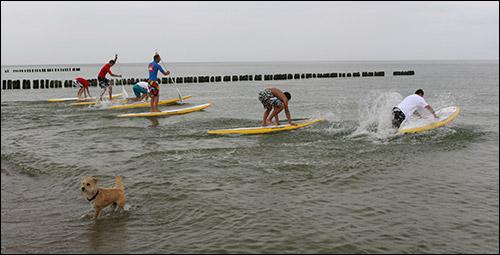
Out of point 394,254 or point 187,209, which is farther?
point 187,209

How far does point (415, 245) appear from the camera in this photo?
539 cm

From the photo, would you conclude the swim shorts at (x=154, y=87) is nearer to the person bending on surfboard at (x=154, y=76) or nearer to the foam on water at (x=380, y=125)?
the person bending on surfboard at (x=154, y=76)

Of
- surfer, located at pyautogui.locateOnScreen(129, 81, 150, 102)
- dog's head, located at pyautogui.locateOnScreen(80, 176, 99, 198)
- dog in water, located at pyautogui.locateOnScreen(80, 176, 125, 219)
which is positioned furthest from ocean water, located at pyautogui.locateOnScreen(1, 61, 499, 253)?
surfer, located at pyautogui.locateOnScreen(129, 81, 150, 102)

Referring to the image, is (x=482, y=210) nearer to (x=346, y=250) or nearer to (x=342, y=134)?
(x=346, y=250)

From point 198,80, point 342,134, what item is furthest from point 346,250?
point 198,80

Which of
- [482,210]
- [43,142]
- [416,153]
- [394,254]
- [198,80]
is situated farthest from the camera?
Result: [198,80]

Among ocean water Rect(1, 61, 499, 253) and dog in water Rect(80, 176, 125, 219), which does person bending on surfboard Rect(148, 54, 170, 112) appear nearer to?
ocean water Rect(1, 61, 499, 253)

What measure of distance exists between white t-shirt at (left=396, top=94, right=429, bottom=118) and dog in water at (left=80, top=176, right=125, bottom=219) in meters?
9.40

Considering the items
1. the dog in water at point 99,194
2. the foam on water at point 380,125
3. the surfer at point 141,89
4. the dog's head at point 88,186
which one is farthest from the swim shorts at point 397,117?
the surfer at point 141,89

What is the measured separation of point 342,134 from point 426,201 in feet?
22.1

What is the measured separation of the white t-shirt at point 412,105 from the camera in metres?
12.9

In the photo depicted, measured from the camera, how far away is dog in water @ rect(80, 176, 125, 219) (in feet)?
19.2

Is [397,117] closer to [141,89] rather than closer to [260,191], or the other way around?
[260,191]

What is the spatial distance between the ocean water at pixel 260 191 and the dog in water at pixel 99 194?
206 millimetres
